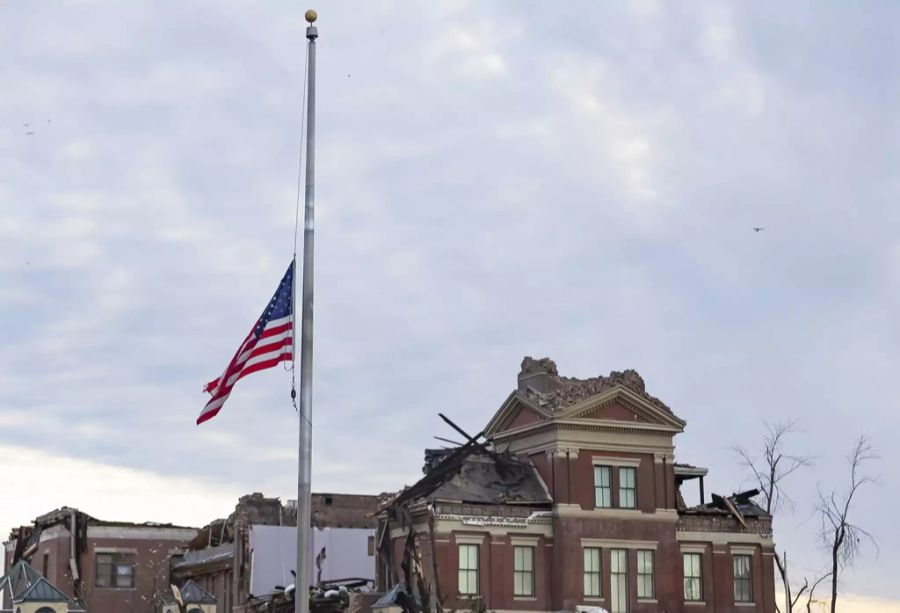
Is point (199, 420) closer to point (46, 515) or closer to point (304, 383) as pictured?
point (304, 383)

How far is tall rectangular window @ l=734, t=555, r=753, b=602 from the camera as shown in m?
60.9

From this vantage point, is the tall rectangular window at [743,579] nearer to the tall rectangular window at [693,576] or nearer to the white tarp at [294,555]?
the tall rectangular window at [693,576]

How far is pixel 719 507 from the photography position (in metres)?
63.6

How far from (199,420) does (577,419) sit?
3176 centimetres

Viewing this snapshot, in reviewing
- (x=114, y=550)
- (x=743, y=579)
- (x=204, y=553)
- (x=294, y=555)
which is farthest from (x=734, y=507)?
(x=114, y=550)

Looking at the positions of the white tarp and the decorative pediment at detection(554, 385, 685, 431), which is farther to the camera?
the white tarp

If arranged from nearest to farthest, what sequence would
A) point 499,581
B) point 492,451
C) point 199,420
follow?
point 199,420 < point 499,581 < point 492,451

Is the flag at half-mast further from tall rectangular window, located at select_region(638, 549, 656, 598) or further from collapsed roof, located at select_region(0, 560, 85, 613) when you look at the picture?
tall rectangular window, located at select_region(638, 549, 656, 598)

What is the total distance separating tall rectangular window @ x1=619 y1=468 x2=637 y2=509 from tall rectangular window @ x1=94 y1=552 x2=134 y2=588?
96.7 feet

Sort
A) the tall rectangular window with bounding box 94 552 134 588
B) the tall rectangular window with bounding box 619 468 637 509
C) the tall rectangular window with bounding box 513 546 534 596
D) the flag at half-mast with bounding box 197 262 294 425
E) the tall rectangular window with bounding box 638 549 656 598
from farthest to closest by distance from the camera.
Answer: the tall rectangular window with bounding box 94 552 134 588
the tall rectangular window with bounding box 619 468 637 509
the tall rectangular window with bounding box 638 549 656 598
the tall rectangular window with bounding box 513 546 534 596
the flag at half-mast with bounding box 197 262 294 425

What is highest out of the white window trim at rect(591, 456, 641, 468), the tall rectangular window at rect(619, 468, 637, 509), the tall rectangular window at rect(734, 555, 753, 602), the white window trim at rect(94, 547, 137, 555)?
the white window trim at rect(591, 456, 641, 468)

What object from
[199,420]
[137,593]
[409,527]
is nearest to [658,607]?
[409,527]

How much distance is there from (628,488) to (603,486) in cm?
121

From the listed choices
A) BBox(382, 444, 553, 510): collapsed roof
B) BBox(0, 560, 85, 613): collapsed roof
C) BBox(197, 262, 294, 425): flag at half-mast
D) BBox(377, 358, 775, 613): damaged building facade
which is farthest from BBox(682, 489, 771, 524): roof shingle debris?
BBox(197, 262, 294, 425): flag at half-mast
